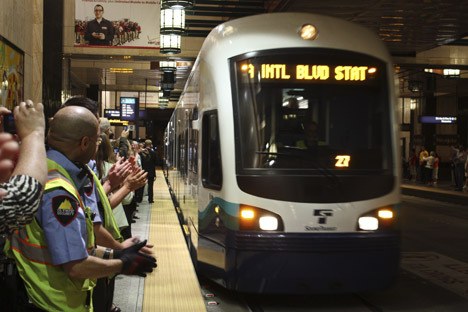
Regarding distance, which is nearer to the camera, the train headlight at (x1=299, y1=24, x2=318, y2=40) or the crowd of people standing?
the crowd of people standing

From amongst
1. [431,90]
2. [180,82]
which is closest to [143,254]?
[180,82]

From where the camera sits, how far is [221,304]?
7.09 meters

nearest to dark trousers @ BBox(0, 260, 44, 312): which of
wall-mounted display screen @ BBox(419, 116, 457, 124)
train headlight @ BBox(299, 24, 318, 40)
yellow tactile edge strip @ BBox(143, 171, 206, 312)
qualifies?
yellow tactile edge strip @ BBox(143, 171, 206, 312)

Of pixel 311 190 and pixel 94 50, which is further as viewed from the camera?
pixel 94 50

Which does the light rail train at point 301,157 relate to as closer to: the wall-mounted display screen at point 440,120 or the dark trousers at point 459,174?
the dark trousers at point 459,174

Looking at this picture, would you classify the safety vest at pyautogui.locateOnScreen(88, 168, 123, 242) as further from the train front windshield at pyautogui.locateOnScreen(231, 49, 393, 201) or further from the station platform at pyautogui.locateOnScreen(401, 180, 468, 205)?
the station platform at pyautogui.locateOnScreen(401, 180, 468, 205)

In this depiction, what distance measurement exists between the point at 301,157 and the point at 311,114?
1.65ft

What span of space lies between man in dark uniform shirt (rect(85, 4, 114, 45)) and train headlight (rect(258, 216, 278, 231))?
1042 centimetres

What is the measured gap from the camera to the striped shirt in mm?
2013

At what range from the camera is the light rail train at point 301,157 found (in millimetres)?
6484

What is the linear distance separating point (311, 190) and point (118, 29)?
1052 cm

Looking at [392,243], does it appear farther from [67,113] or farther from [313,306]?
[67,113]

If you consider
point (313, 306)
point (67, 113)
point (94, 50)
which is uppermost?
point (94, 50)

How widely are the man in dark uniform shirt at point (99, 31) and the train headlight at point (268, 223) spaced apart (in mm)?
10418
